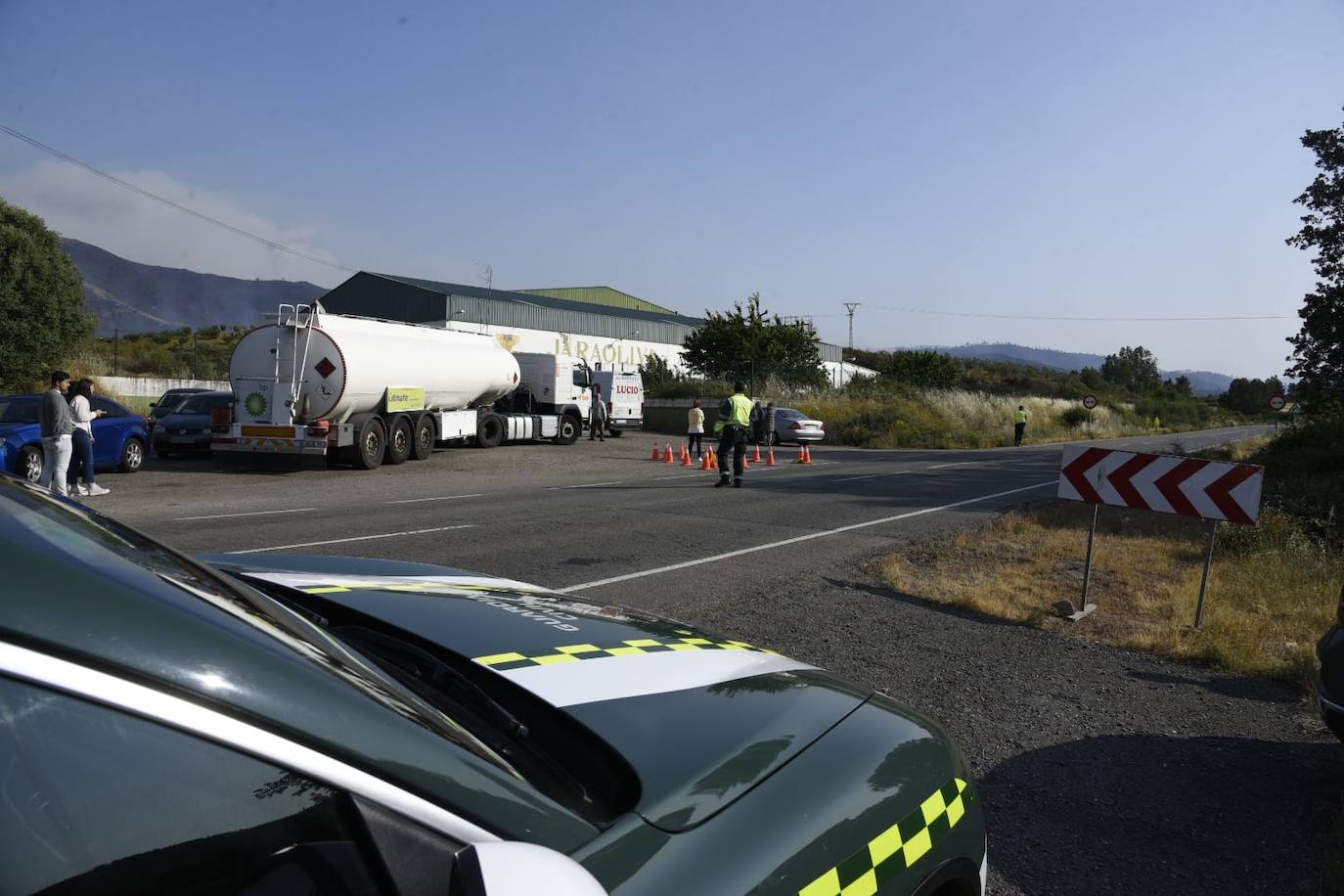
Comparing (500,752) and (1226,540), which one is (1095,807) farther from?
(1226,540)

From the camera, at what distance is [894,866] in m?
1.76

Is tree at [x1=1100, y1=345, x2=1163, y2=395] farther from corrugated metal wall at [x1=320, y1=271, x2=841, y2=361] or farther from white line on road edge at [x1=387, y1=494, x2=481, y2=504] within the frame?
white line on road edge at [x1=387, y1=494, x2=481, y2=504]

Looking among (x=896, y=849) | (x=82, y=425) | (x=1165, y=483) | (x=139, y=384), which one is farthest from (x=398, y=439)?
(x=896, y=849)

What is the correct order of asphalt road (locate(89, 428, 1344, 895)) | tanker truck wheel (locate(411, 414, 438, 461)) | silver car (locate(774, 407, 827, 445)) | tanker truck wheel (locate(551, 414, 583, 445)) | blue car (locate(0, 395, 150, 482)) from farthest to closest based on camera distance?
1. silver car (locate(774, 407, 827, 445))
2. tanker truck wheel (locate(551, 414, 583, 445))
3. tanker truck wheel (locate(411, 414, 438, 461))
4. blue car (locate(0, 395, 150, 482))
5. asphalt road (locate(89, 428, 1344, 895))

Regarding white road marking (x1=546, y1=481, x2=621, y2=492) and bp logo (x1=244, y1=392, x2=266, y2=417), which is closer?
white road marking (x1=546, y1=481, x2=621, y2=492)

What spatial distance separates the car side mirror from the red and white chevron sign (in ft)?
23.2

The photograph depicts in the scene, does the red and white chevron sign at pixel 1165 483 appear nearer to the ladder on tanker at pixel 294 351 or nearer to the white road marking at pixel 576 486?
the white road marking at pixel 576 486

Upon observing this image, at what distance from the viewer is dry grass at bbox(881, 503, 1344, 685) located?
6.55 m

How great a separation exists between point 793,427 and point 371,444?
18806mm

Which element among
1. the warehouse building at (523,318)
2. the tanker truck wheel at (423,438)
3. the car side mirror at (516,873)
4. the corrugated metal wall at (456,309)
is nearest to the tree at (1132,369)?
the warehouse building at (523,318)

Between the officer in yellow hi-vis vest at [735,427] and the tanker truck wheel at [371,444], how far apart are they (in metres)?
7.42

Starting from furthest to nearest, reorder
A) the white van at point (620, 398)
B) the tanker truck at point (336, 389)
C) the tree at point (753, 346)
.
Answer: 1. the tree at point (753, 346)
2. the white van at point (620, 398)
3. the tanker truck at point (336, 389)

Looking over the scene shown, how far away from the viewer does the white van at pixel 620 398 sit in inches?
1282

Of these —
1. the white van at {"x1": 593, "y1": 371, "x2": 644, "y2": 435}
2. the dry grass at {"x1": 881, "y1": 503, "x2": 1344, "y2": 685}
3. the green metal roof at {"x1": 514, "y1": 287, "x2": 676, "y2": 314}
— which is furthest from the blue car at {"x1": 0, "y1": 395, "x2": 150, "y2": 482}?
the green metal roof at {"x1": 514, "y1": 287, "x2": 676, "y2": 314}
